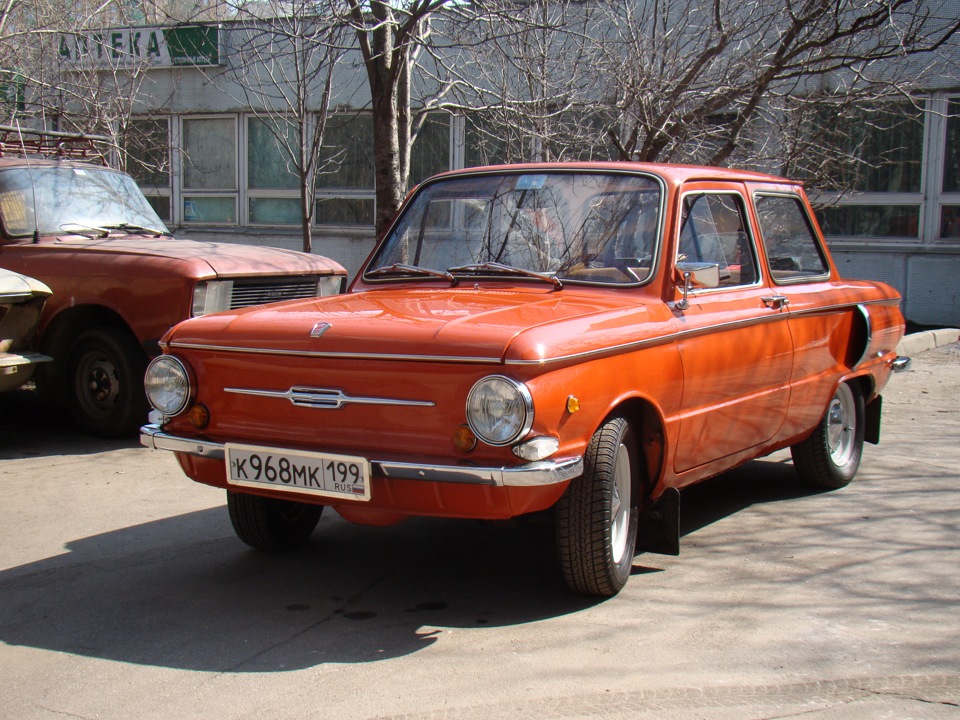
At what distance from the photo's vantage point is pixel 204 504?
5.98 m

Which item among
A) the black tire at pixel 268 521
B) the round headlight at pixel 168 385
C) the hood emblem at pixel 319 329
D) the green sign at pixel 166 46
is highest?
the green sign at pixel 166 46

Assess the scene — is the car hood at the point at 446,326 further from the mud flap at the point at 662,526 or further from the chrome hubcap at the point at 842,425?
the chrome hubcap at the point at 842,425

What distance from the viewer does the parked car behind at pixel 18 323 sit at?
280 inches

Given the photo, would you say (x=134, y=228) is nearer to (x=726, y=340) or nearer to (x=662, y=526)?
(x=726, y=340)

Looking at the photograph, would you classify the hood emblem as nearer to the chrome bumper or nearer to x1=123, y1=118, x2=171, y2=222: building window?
the chrome bumper

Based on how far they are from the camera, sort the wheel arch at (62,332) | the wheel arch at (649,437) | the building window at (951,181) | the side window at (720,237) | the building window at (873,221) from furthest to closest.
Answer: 1. the building window at (873,221)
2. the building window at (951,181)
3. the wheel arch at (62,332)
4. the side window at (720,237)
5. the wheel arch at (649,437)

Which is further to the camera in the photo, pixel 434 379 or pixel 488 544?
pixel 488 544

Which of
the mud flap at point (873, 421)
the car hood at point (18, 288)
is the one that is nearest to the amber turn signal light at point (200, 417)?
the car hood at point (18, 288)

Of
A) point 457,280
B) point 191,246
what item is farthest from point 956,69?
point 457,280

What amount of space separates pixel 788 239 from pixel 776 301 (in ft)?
2.27

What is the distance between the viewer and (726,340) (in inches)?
195

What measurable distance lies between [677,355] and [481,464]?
123cm

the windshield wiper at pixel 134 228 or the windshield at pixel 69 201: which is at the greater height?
the windshield at pixel 69 201

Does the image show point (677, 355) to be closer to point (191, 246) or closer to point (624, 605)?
point (624, 605)
